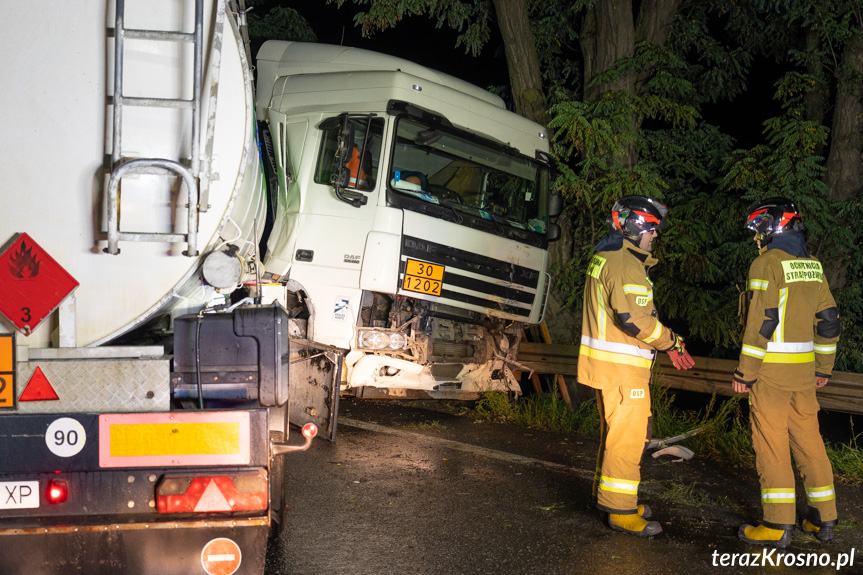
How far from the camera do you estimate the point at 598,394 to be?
14.3 ft

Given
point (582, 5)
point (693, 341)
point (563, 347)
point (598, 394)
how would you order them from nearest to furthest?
1. point (598, 394)
2. point (563, 347)
3. point (582, 5)
4. point (693, 341)

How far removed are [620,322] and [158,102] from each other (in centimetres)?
261

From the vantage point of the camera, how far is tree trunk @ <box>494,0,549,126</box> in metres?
8.60

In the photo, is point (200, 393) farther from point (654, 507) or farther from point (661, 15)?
point (661, 15)

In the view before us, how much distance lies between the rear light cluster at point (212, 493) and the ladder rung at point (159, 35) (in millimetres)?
1552

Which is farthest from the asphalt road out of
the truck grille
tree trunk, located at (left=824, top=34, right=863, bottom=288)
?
tree trunk, located at (left=824, top=34, right=863, bottom=288)

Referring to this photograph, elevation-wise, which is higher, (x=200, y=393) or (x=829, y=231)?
(x=829, y=231)

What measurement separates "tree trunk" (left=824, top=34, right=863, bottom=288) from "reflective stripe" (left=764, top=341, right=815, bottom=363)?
3.50 metres

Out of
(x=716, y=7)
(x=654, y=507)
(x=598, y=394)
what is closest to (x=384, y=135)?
(x=598, y=394)

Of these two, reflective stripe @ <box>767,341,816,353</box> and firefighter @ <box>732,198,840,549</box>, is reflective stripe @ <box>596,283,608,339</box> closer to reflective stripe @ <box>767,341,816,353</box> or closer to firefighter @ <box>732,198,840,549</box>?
firefighter @ <box>732,198,840,549</box>

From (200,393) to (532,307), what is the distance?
15.2 feet

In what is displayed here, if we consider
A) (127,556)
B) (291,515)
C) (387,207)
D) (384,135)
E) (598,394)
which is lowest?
(291,515)

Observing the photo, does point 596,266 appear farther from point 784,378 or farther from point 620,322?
point 784,378

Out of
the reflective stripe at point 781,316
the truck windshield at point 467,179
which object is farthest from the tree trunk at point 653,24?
the reflective stripe at point 781,316
